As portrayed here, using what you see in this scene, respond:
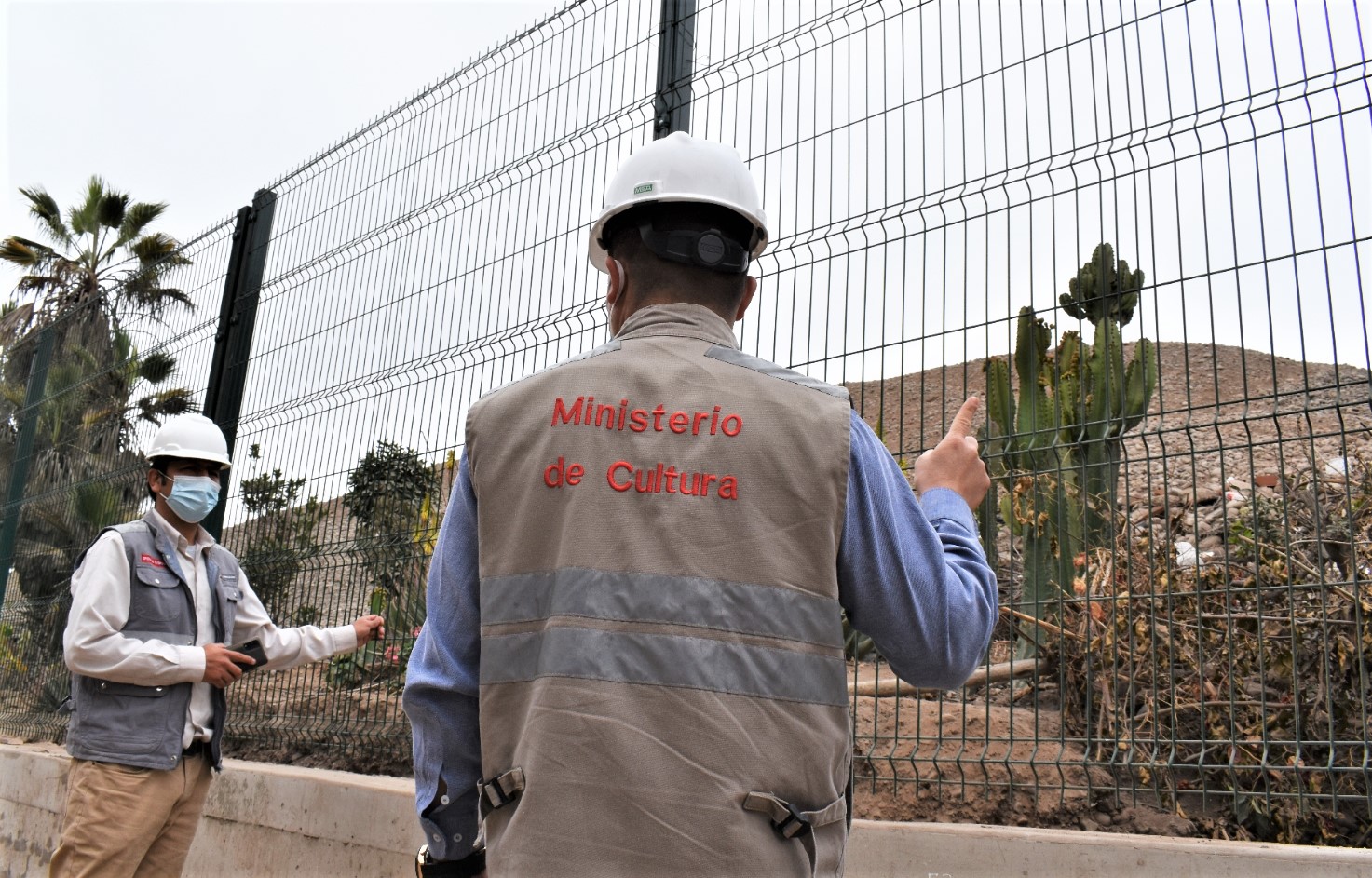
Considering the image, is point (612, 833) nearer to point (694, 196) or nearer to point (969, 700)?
point (694, 196)

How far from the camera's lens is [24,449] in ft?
35.1

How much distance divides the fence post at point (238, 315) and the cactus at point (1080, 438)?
541 centimetres

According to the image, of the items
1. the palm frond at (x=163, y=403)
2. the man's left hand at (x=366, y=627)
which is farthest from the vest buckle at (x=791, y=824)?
the palm frond at (x=163, y=403)

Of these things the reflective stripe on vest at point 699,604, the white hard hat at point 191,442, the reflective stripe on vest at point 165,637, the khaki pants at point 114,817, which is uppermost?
the white hard hat at point 191,442

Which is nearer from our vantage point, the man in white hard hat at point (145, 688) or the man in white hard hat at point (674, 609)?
the man in white hard hat at point (674, 609)

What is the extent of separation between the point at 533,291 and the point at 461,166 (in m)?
1.28

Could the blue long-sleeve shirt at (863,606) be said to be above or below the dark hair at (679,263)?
below

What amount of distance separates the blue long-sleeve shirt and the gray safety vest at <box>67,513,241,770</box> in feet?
9.62

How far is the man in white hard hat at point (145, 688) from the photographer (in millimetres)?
4438

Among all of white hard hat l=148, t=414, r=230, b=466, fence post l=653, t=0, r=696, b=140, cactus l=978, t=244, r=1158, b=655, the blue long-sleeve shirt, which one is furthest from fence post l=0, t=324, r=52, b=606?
the blue long-sleeve shirt

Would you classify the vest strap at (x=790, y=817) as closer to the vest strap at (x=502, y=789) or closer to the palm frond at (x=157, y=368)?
the vest strap at (x=502, y=789)

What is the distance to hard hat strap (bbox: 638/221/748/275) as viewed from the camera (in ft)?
6.93

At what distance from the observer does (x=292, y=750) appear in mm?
6664

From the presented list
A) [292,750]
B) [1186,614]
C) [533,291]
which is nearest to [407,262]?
[533,291]
